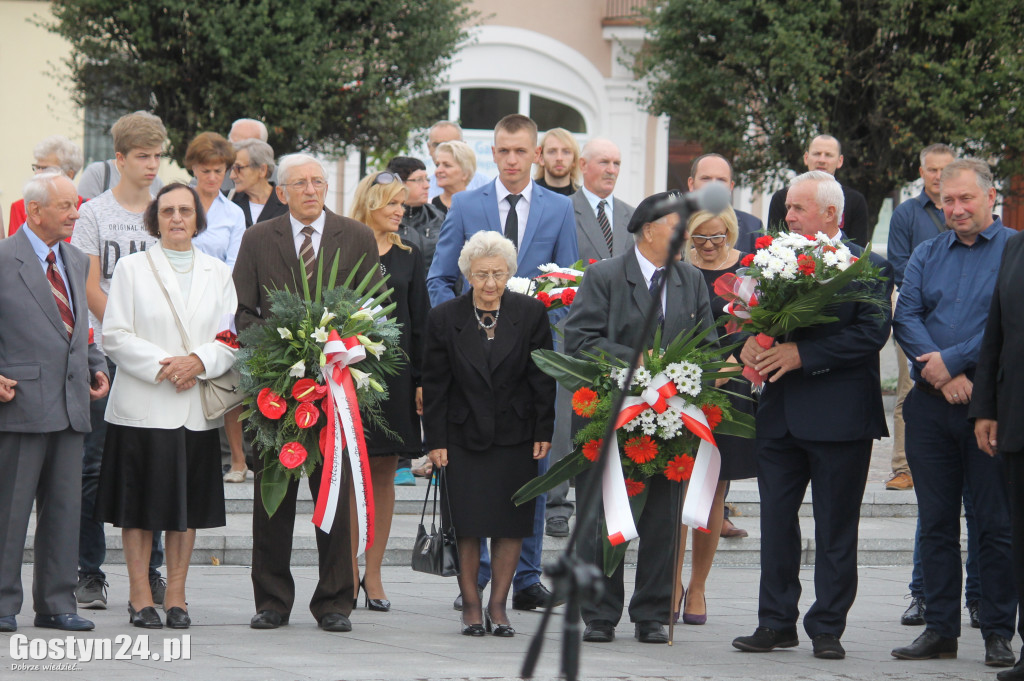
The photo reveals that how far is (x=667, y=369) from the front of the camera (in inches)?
265

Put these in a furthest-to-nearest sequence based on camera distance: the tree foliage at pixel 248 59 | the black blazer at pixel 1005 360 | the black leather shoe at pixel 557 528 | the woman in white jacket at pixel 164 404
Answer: the tree foliage at pixel 248 59 < the black leather shoe at pixel 557 528 < the woman in white jacket at pixel 164 404 < the black blazer at pixel 1005 360

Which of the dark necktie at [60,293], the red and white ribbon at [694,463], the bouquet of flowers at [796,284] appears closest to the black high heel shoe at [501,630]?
the red and white ribbon at [694,463]

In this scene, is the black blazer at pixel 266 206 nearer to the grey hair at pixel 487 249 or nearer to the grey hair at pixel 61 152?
the grey hair at pixel 61 152

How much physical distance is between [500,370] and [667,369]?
2.84 ft

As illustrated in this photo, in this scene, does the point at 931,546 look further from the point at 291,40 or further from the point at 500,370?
the point at 291,40

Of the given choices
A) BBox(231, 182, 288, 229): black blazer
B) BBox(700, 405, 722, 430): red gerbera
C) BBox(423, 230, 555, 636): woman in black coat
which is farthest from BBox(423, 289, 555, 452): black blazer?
BBox(231, 182, 288, 229): black blazer

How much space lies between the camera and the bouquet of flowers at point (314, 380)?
680cm

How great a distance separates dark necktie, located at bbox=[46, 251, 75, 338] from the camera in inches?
271

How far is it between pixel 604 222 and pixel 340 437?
2.93 meters

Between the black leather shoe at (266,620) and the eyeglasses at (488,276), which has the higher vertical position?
the eyeglasses at (488,276)

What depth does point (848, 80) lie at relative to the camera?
1823 cm

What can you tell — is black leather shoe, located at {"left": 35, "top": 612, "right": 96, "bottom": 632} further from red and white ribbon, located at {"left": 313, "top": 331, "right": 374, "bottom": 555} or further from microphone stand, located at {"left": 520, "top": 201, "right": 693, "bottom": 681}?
microphone stand, located at {"left": 520, "top": 201, "right": 693, "bottom": 681}

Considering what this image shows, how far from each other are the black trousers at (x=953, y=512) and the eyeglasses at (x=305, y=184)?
126 inches

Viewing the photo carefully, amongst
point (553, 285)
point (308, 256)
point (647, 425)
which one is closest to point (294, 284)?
point (308, 256)
